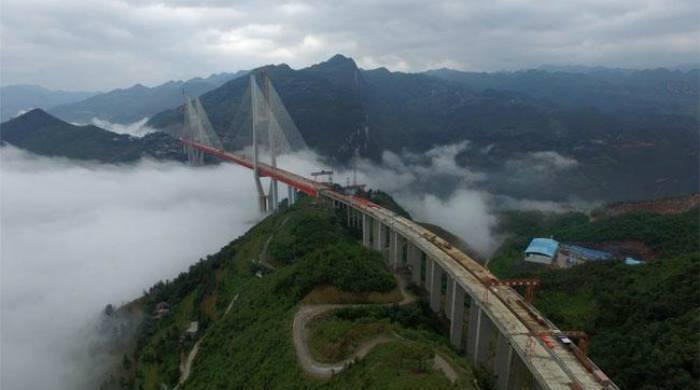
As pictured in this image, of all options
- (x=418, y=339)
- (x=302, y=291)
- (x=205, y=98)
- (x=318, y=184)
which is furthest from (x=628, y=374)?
(x=205, y=98)

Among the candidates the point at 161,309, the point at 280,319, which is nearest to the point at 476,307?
the point at 280,319

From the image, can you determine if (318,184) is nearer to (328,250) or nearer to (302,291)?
(328,250)

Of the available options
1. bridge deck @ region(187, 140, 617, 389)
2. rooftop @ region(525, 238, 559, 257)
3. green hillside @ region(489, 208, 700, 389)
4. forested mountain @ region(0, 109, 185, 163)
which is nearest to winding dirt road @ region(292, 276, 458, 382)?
bridge deck @ region(187, 140, 617, 389)

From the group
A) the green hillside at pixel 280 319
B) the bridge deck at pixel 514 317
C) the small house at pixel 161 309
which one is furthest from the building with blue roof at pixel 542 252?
the small house at pixel 161 309

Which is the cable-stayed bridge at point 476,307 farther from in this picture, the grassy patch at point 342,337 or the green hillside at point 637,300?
the grassy patch at point 342,337

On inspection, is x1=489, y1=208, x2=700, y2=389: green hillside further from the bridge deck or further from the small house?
the small house

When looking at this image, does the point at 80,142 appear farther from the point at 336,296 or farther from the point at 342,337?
the point at 342,337
